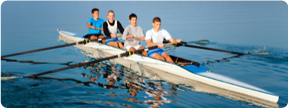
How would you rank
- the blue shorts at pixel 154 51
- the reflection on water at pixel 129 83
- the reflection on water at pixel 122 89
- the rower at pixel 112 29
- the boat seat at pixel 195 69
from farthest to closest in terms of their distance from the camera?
the rower at pixel 112 29, the blue shorts at pixel 154 51, the boat seat at pixel 195 69, the reflection on water at pixel 129 83, the reflection on water at pixel 122 89

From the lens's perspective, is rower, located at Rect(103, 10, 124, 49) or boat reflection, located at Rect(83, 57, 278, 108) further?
rower, located at Rect(103, 10, 124, 49)

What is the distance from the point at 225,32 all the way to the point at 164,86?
12.7 m

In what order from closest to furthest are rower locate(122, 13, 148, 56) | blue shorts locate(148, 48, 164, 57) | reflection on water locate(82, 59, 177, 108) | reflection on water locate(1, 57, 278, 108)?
1. reflection on water locate(1, 57, 278, 108)
2. reflection on water locate(82, 59, 177, 108)
3. blue shorts locate(148, 48, 164, 57)
4. rower locate(122, 13, 148, 56)

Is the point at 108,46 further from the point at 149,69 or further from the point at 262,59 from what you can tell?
the point at 262,59

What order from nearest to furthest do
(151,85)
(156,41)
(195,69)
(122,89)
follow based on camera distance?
1. (122,89)
2. (151,85)
3. (195,69)
4. (156,41)

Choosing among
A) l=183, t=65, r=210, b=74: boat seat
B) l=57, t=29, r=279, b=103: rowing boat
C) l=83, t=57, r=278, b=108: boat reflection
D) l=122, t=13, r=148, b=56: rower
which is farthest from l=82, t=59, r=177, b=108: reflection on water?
l=122, t=13, r=148, b=56: rower

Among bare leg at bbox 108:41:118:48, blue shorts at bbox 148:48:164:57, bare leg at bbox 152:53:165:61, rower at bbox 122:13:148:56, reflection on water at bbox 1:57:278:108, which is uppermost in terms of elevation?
rower at bbox 122:13:148:56

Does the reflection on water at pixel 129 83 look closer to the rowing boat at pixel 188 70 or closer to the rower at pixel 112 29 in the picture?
the rowing boat at pixel 188 70

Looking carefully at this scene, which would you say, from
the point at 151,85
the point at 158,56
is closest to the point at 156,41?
the point at 158,56

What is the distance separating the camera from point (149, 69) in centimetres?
1005

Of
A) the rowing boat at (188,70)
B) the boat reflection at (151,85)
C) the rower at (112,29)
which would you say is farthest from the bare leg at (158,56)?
the rower at (112,29)

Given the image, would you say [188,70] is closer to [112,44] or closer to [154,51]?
[154,51]

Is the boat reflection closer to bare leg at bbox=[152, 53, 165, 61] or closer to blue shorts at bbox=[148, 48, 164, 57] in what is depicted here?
bare leg at bbox=[152, 53, 165, 61]

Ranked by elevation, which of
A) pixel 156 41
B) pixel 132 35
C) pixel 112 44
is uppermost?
pixel 132 35
